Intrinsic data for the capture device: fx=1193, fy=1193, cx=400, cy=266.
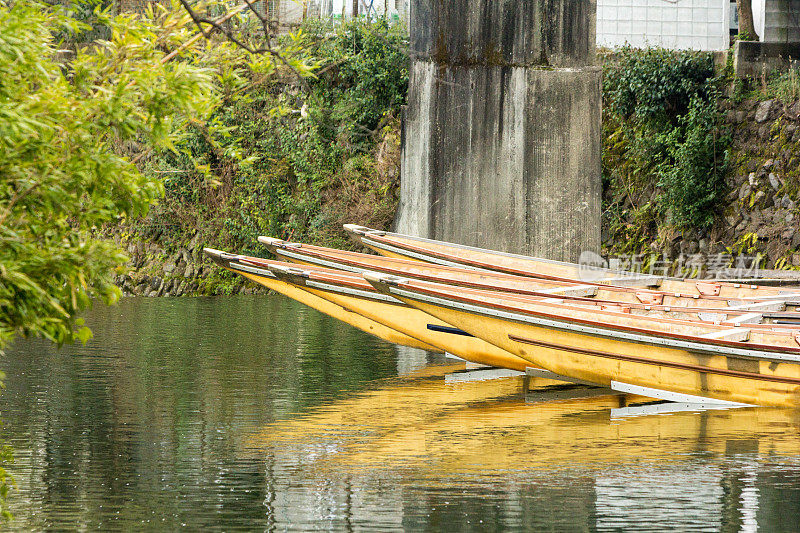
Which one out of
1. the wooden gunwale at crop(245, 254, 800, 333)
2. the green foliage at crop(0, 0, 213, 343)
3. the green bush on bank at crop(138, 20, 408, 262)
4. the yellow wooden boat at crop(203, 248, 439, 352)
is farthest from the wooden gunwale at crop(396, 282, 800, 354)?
the green bush on bank at crop(138, 20, 408, 262)

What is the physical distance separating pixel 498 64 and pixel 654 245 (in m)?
5.23

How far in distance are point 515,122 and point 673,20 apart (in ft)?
22.0

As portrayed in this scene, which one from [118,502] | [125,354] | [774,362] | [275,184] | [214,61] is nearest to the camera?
[214,61]

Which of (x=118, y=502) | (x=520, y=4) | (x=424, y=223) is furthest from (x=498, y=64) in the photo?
(x=118, y=502)

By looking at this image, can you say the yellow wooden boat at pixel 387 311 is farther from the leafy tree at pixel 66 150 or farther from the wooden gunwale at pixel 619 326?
the leafy tree at pixel 66 150

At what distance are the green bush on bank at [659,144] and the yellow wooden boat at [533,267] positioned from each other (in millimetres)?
4704

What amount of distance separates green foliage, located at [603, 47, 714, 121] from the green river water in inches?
301

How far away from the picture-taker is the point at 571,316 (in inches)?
418

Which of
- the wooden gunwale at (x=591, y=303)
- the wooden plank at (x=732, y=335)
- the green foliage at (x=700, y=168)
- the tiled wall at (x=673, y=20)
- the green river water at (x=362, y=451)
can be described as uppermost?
the tiled wall at (x=673, y=20)

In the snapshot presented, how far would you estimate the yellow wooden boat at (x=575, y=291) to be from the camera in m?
11.7

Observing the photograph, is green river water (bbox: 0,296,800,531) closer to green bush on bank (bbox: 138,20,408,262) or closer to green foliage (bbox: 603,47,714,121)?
green foliage (bbox: 603,47,714,121)

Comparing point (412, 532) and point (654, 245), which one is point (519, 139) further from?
point (412, 532)

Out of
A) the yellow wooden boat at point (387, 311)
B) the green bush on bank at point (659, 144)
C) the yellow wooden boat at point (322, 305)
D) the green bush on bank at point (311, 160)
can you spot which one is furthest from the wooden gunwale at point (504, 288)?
the green bush on bank at point (311, 160)

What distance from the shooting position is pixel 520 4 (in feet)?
51.4
